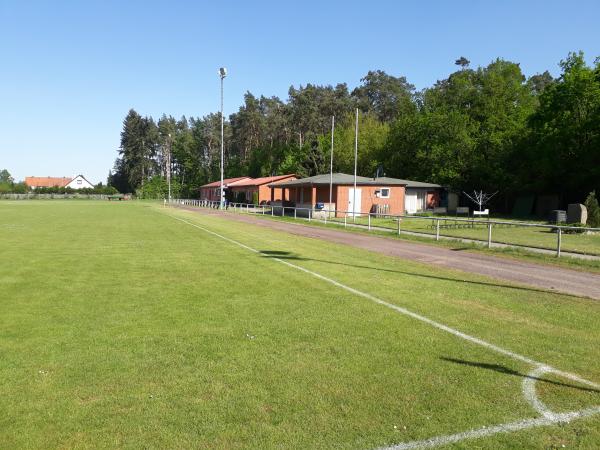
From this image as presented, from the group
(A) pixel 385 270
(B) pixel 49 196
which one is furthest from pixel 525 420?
(B) pixel 49 196

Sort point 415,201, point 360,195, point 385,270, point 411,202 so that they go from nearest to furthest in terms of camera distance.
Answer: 1. point 385,270
2. point 360,195
3. point 411,202
4. point 415,201

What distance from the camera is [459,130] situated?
5456 centimetres

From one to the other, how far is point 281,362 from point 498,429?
90.5 inches

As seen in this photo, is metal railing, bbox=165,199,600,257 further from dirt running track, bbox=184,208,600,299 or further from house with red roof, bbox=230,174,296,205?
house with red roof, bbox=230,174,296,205

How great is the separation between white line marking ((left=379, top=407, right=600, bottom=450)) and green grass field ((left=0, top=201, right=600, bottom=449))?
0.03 metres

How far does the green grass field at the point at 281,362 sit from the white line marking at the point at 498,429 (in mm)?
30

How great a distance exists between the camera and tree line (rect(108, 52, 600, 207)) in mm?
44344

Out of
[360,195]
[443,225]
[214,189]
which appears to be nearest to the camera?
[443,225]

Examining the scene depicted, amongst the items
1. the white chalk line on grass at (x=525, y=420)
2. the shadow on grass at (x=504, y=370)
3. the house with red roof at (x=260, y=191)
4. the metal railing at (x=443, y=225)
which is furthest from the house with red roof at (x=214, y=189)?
the shadow on grass at (x=504, y=370)

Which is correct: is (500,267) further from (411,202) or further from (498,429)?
(411,202)

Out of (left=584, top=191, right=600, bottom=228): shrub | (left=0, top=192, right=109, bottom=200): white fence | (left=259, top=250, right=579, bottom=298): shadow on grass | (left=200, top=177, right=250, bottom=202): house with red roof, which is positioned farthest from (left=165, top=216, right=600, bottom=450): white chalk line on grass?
(left=0, top=192, right=109, bottom=200): white fence

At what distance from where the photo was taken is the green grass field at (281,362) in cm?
383

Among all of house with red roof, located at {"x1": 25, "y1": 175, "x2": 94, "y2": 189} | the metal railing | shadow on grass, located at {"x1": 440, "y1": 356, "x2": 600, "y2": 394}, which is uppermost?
house with red roof, located at {"x1": 25, "y1": 175, "x2": 94, "y2": 189}

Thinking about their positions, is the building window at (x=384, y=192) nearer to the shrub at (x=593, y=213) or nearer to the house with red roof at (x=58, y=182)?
the shrub at (x=593, y=213)
